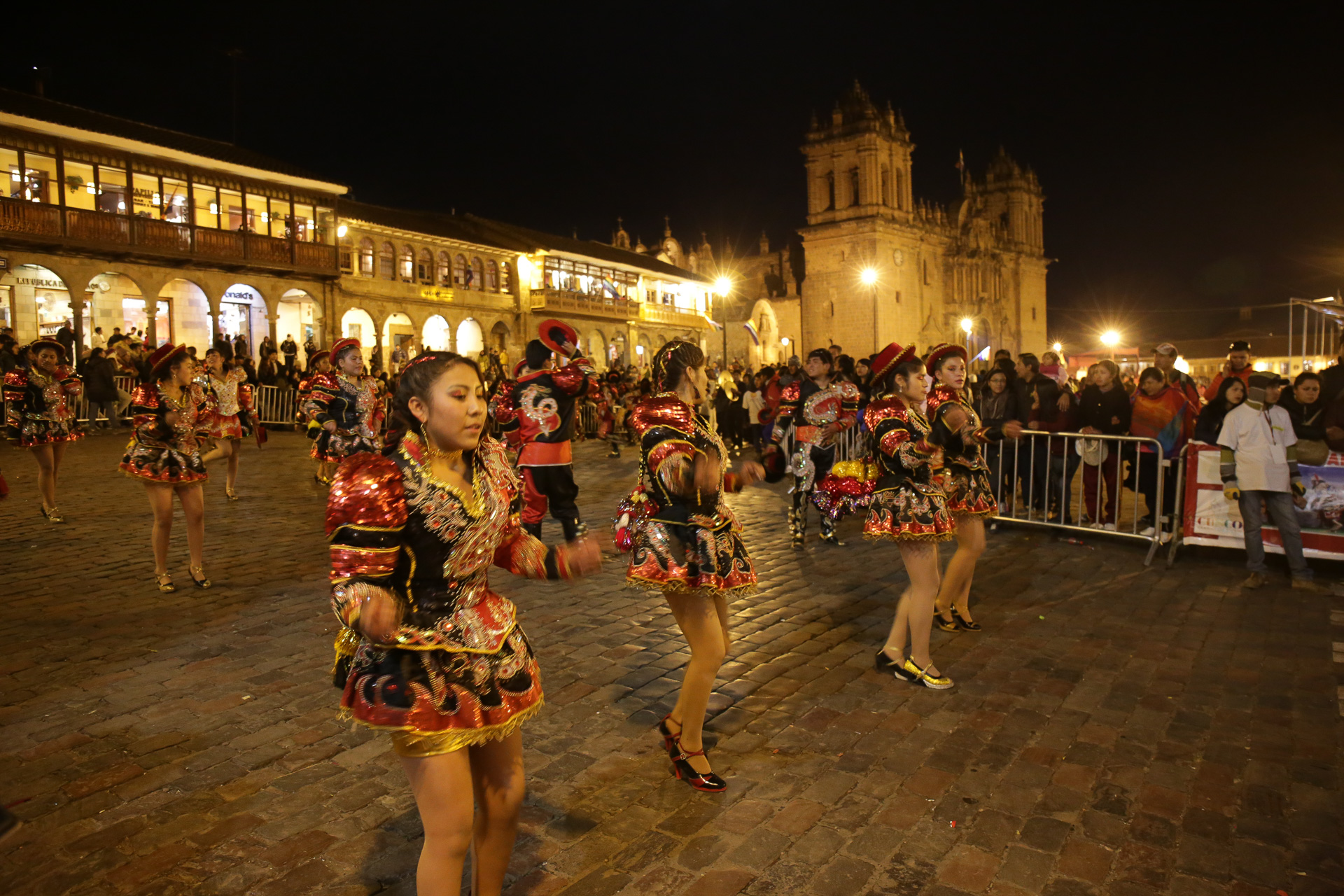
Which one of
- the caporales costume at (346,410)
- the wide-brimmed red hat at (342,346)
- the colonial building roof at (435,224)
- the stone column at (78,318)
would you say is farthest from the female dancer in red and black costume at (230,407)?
the colonial building roof at (435,224)

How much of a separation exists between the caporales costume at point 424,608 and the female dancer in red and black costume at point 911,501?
305 cm

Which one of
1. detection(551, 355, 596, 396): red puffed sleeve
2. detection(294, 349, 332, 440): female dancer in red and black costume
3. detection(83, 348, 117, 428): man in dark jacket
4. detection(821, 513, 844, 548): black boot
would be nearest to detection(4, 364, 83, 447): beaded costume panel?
detection(294, 349, 332, 440): female dancer in red and black costume

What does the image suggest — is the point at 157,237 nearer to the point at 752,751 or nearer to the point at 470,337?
the point at 470,337

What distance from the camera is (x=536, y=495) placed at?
782cm

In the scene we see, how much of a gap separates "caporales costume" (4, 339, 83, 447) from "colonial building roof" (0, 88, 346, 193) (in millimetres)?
17236

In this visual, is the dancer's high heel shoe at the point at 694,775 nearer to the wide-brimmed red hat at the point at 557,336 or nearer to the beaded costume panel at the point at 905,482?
the beaded costume panel at the point at 905,482

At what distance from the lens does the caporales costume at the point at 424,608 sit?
229cm

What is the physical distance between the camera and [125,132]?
25594mm

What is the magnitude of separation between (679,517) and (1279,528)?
6.58m

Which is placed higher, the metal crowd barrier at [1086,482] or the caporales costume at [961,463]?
the caporales costume at [961,463]

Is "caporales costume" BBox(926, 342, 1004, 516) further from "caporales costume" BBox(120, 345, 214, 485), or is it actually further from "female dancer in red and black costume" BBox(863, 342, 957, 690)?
"caporales costume" BBox(120, 345, 214, 485)

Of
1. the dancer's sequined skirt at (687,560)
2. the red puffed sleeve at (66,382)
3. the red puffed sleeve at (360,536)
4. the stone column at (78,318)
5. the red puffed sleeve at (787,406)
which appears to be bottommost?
the dancer's sequined skirt at (687,560)

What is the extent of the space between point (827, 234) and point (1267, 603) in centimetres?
5591

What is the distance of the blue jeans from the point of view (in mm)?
7520
